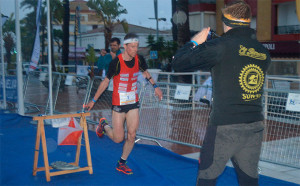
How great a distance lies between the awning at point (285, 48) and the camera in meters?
28.7

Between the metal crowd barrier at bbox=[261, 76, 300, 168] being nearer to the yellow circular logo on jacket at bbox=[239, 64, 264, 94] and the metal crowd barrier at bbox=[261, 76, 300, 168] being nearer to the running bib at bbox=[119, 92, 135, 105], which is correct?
the running bib at bbox=[119, 92, 135, 105]

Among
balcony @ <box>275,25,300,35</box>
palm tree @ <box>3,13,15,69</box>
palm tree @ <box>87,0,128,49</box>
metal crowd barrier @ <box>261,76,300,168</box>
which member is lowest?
metal crowd barrier @ <box>261,76,300,168</box>

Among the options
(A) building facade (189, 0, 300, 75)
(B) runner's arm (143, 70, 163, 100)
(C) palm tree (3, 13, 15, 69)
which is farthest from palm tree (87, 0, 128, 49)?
(B) runner's arm (143, 70, 163, 100)

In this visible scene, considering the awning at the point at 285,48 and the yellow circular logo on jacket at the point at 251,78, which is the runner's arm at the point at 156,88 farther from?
the awning at the point at 285,48

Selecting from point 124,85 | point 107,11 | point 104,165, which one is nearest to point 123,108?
point 124,85

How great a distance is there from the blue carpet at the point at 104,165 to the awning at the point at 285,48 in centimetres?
2423

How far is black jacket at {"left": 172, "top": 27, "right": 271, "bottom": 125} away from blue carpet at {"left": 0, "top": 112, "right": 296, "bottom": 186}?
2300 mm

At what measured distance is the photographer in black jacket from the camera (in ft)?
9.68

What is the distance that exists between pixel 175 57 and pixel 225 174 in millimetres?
2918

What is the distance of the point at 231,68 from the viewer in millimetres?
2953

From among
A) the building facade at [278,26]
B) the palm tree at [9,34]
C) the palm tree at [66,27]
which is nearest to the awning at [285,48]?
the building facade at [278,26]

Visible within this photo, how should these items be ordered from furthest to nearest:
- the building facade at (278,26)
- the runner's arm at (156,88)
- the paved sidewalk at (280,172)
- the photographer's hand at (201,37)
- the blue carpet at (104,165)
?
1. the building facade at (278,26)
2. the runner's arm at (156,88)
3. the paved sidewalk at (280,172)
4. the blue carpet at (104,165)
5. the photographer's hand at (201,37)

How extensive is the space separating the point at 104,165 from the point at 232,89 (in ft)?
11.3

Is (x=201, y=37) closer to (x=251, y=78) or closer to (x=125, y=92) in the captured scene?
(x=251, y=78)
